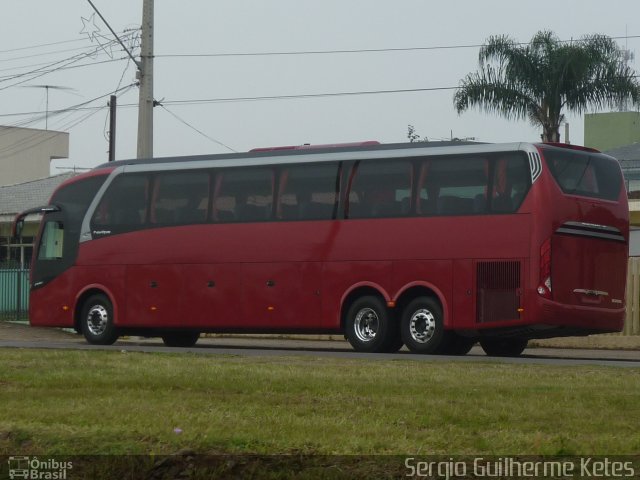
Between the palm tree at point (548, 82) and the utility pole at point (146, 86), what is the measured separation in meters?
14.6

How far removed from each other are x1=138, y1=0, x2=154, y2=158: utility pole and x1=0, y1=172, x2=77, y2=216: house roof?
15.9 metres

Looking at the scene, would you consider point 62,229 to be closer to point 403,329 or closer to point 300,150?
point 300,150

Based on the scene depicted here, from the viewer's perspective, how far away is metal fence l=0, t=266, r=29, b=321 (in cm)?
3844

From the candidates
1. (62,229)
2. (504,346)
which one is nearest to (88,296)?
(62,229)

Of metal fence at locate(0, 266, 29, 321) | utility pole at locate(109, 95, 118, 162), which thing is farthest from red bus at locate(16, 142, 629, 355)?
utility pole at locate(109, 95, 118, 162)

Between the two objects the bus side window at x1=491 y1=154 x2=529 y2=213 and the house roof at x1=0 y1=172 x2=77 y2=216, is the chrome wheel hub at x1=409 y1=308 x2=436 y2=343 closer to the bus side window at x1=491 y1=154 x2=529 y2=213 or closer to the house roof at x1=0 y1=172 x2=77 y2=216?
the bus side window at x1=491 y1=154 x2=529 y2=213

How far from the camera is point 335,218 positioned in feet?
79.7

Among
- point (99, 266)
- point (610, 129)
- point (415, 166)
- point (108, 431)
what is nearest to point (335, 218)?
point (415, 166)

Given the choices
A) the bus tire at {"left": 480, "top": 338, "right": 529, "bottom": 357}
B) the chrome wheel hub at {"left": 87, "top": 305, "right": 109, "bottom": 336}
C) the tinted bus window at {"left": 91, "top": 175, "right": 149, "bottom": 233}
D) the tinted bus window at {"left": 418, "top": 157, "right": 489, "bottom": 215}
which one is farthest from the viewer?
the chrome wheel hub at {"left": 87, "top": 305, "right": 109, "bottom": 336}

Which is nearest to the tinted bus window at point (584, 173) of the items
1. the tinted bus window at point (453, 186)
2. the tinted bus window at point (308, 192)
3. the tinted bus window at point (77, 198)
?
the tinted bus window at point (453, 186)

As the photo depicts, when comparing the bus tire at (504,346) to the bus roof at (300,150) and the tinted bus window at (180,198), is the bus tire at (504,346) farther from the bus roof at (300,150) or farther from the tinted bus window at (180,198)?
the tinted bus window at (180,198)

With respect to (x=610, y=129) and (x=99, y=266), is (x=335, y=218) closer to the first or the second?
(x=99, y=266)

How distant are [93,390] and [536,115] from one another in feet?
112

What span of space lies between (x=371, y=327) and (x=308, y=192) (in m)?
2.63
